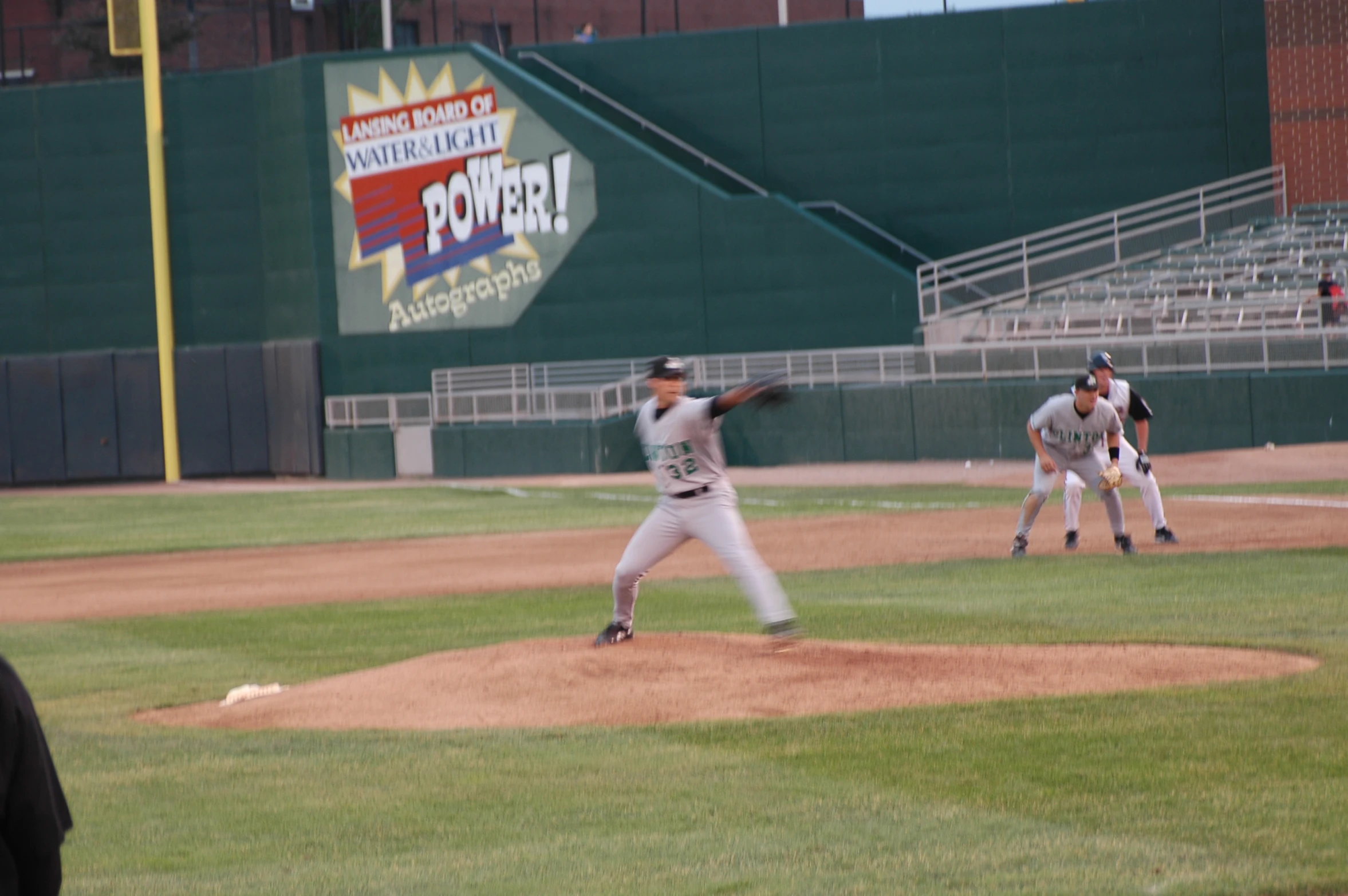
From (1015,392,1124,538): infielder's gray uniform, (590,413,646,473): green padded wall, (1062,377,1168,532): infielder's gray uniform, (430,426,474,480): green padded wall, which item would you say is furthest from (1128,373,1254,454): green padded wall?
(430,426,474,480): green padded wall

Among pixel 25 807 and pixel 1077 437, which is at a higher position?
pixel 1077 437

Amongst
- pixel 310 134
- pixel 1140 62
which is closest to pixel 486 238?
pixel 310 134

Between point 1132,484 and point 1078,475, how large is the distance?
26.9 inches

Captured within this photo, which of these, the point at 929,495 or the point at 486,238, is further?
the point at 486,238

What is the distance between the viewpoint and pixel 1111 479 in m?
15.0

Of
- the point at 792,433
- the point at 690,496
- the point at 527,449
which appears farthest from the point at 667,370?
the point at 527,449

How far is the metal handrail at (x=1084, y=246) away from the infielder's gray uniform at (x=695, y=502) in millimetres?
23437

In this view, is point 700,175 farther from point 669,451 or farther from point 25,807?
point 25,807

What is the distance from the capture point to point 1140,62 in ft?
122

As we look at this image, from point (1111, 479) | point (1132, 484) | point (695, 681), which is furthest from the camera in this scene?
point (1132, 484)

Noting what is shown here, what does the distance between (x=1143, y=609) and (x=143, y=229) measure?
32.7m

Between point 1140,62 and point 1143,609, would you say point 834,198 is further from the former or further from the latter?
point 1143,609

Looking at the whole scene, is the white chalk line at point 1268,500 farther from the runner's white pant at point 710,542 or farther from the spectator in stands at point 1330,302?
the runner's white pant at point 710,542

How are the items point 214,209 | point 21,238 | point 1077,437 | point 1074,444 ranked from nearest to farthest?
point 1077,437
point 1074,444
point 214,209
point 21,238
